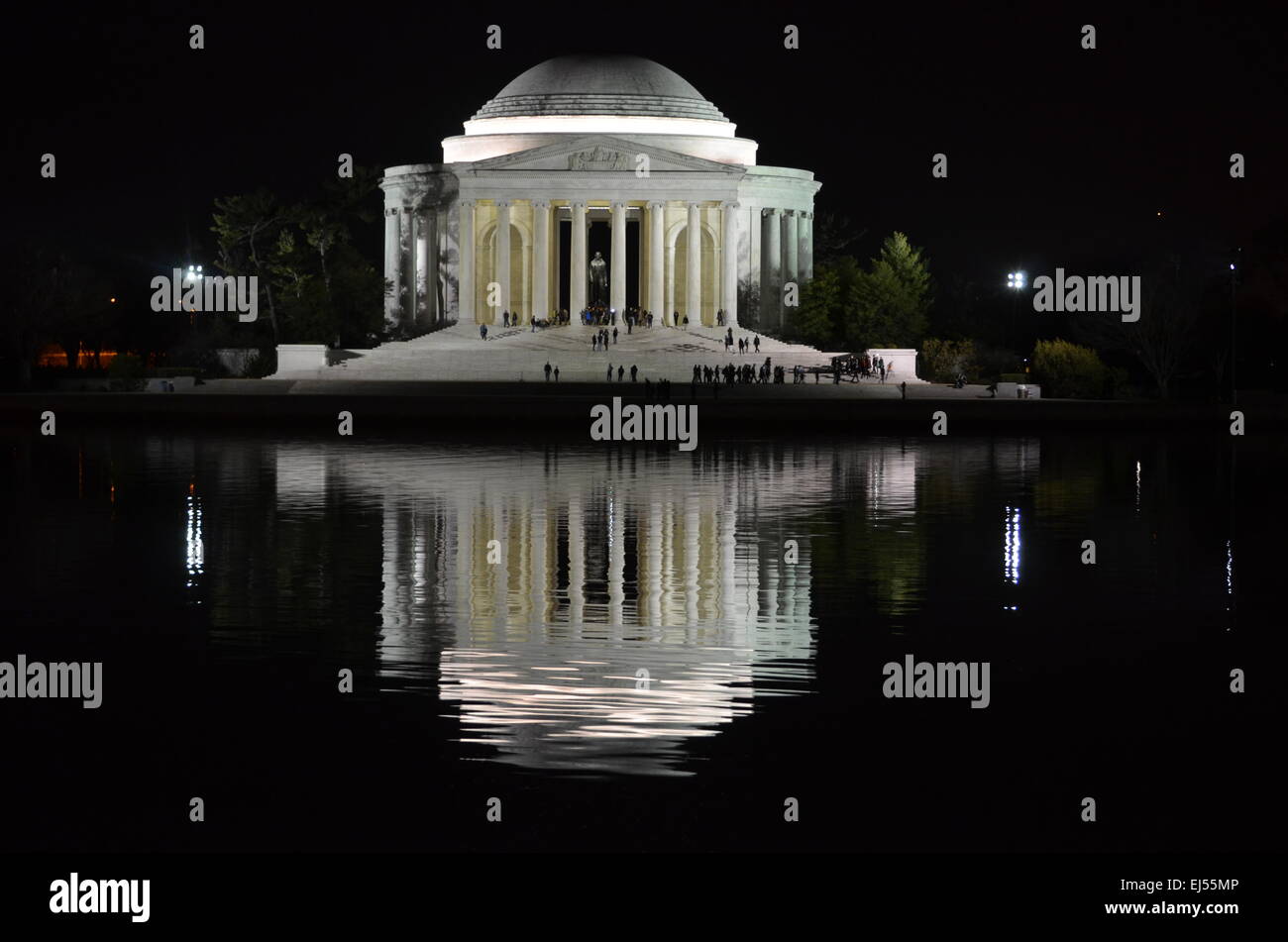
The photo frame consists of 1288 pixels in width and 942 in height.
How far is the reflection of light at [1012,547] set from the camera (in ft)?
90.1

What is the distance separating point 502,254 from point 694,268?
432 inches

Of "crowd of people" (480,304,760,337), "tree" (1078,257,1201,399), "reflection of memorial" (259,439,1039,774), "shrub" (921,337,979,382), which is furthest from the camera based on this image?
"crowd of people" (480,304,760,337)

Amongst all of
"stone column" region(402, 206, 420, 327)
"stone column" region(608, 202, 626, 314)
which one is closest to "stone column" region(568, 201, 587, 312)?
"stone column" region(608, 202, 626, 314)

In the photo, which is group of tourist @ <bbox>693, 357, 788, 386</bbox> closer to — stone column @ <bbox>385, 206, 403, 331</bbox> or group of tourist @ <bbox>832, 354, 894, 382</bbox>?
group of tourist @ <bbox>832, 354, 894, 382</bbox>

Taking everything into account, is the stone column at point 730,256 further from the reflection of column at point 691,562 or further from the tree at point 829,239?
the reflection of column at point 691,562

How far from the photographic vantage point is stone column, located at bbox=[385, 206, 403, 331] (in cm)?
12800

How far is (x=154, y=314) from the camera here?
130 meters

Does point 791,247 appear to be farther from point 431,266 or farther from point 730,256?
point 431,266

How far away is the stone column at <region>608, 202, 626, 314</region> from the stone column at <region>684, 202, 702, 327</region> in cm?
378

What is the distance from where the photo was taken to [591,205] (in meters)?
126

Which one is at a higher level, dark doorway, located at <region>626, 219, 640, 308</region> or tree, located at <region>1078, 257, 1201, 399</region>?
dark doorway, located at <region>626, 219, 640, 308</region>

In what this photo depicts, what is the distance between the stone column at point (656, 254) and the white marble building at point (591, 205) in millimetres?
81
